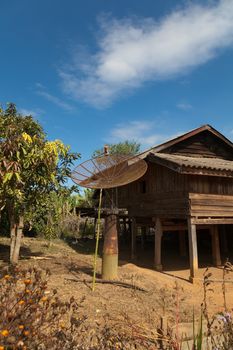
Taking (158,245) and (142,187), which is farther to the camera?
(142,187)

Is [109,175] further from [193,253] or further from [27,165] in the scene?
[193,253]

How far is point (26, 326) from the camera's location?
2.37 metres

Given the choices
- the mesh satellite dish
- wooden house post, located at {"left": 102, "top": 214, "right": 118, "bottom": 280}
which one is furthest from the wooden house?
wooden house post, located at {"left": 102, "top": 214, "right": 118, "bottom": 280}

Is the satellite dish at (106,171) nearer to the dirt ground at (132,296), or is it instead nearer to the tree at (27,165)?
the tree at (27,165)

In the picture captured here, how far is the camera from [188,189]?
1292 centimetres

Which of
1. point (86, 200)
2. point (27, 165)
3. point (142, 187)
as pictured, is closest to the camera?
point (27, 165)

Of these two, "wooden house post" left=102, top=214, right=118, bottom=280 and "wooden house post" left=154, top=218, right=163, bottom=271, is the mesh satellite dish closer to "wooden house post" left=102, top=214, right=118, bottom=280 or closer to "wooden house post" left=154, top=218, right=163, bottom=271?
"wooden house post" left=102, top=214, right=118, bottom=280

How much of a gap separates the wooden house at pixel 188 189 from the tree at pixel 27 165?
15.8ft

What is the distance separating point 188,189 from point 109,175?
4.15 metres

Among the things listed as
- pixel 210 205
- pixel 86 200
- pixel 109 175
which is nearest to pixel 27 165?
pixel 109 175

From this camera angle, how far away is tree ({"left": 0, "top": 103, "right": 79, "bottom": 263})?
7039 mm

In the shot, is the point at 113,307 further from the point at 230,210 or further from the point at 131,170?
the point at 230,210

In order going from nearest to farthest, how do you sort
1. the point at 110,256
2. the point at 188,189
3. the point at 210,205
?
the point at 110,256 → the point at 188,189 → the point at 210,205

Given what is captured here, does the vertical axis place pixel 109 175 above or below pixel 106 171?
→ below
